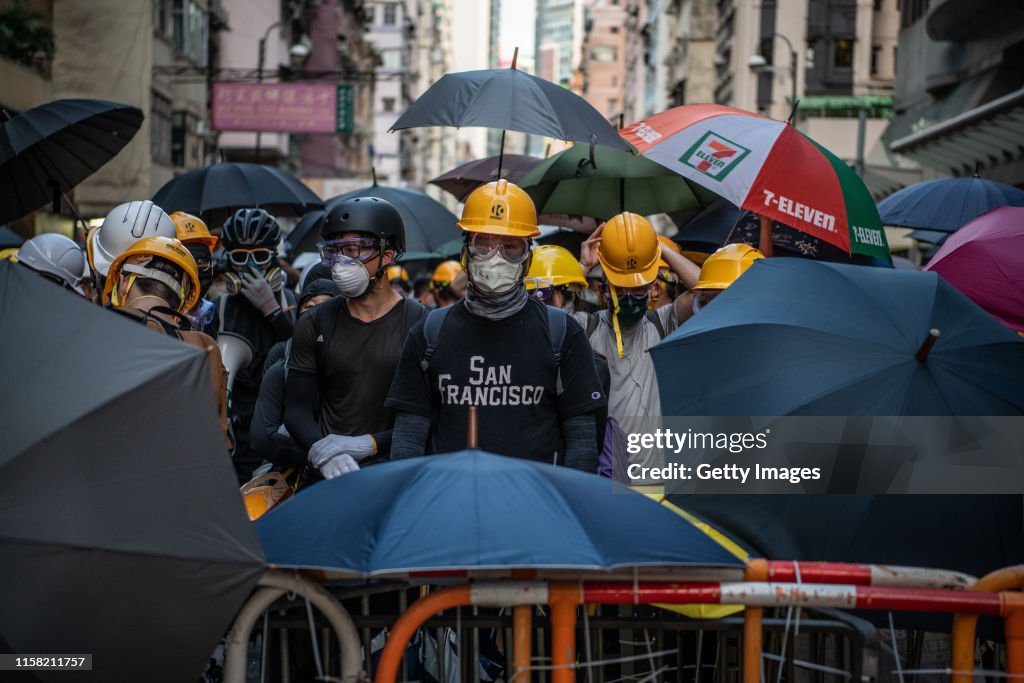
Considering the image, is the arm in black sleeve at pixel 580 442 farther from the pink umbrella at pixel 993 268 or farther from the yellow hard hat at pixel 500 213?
the pink umbrella at pixel 993 268

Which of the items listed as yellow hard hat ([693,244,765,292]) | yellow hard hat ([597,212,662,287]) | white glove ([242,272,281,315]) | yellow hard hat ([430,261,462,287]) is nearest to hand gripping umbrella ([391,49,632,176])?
yellow hard hat ([597,212,662,287])

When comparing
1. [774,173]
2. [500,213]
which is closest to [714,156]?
[774,173]

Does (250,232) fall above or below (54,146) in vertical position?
below

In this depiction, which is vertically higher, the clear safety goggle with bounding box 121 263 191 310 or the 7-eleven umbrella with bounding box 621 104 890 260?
the 7-eleven umbrella with bounding box 621 104 890 260

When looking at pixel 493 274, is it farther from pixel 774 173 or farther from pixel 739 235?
pixel 739 235

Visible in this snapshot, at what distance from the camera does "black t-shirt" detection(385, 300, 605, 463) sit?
489 centimetres

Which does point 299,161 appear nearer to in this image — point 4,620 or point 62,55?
point 62,55

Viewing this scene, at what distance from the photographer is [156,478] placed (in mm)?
3150

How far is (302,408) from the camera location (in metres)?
5.55

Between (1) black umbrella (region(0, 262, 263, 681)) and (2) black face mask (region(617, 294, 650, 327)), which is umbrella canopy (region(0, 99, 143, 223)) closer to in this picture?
(2) black face mask (region(617, 294, 650, 327))

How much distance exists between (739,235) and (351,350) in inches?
145

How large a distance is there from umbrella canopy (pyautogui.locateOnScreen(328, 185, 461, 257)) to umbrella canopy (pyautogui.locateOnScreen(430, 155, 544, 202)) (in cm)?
58

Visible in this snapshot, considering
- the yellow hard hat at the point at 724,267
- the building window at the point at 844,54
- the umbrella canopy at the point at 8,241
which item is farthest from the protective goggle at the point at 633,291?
the building window at the point at 844,54

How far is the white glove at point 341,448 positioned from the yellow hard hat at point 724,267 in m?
1.93
